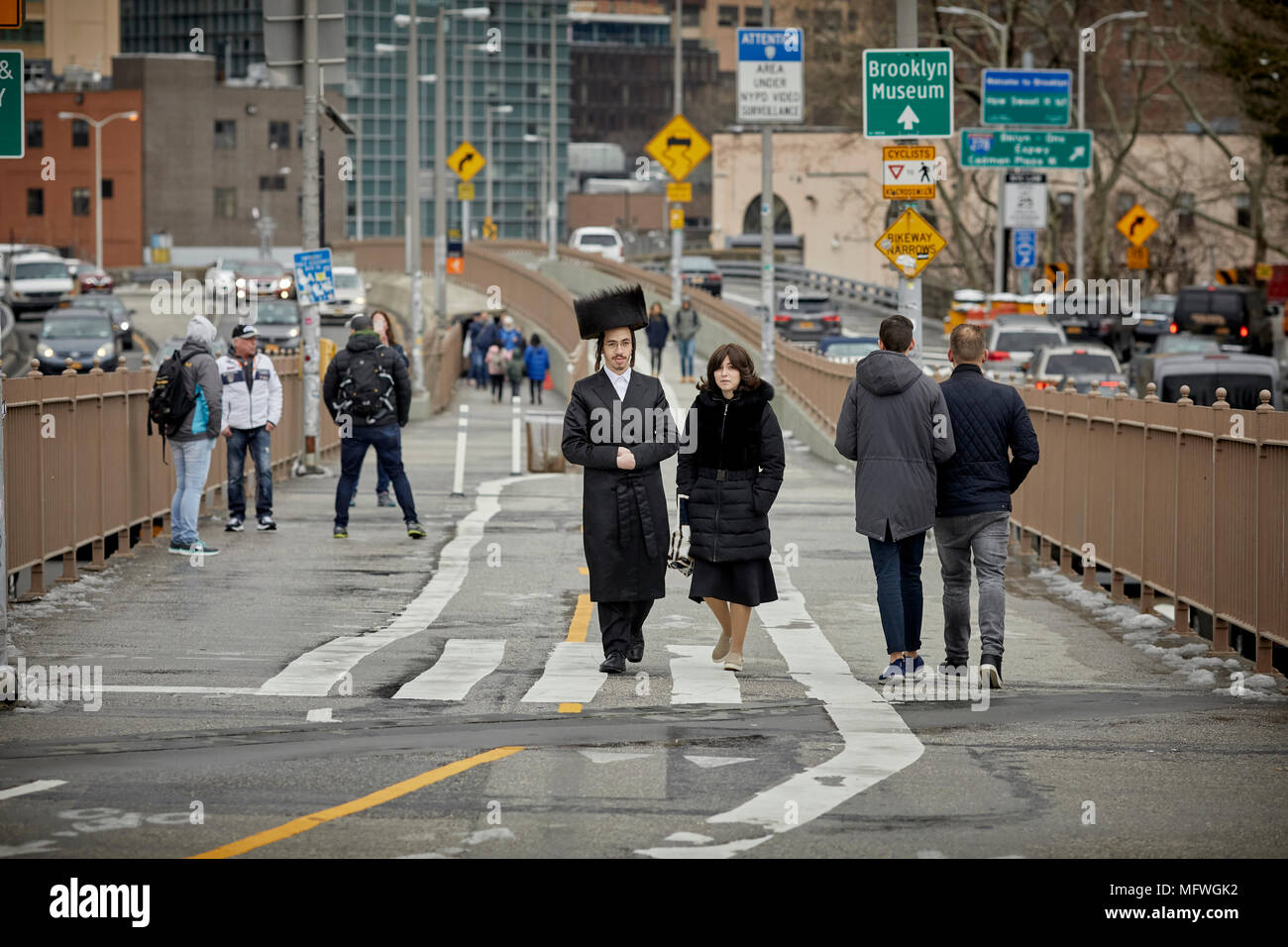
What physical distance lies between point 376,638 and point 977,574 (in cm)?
388

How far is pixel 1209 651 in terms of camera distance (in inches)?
507

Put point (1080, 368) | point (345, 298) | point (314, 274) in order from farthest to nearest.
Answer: point (345, 298), point (1080, 368), point (314, 274)

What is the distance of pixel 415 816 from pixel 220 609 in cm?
689

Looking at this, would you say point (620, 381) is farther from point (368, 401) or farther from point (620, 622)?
point (368, 401)

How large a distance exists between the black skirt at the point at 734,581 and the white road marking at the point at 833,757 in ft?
1.83

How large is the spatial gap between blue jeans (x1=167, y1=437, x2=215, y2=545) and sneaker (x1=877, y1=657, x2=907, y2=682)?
311 inches

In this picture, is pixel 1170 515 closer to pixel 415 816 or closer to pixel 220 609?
pixel 220 609

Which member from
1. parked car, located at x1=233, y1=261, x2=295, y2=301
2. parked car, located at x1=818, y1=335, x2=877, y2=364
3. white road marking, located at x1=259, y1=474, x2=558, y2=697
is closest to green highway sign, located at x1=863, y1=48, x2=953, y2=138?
white road marking, located at x1=259, y1=474, x2=558, y2=697

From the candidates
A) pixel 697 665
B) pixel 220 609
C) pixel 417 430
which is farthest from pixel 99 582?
pixel 417 430

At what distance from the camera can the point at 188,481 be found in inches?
683

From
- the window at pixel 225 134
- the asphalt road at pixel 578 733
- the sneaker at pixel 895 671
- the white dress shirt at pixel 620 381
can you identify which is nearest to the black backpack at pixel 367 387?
the asphalt road at pixel 578 733

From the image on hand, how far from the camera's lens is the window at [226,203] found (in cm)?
12162

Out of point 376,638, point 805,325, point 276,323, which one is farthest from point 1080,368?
point 276,323

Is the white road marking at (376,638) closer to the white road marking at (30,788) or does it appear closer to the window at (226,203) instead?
the white road marking at (30,788)
